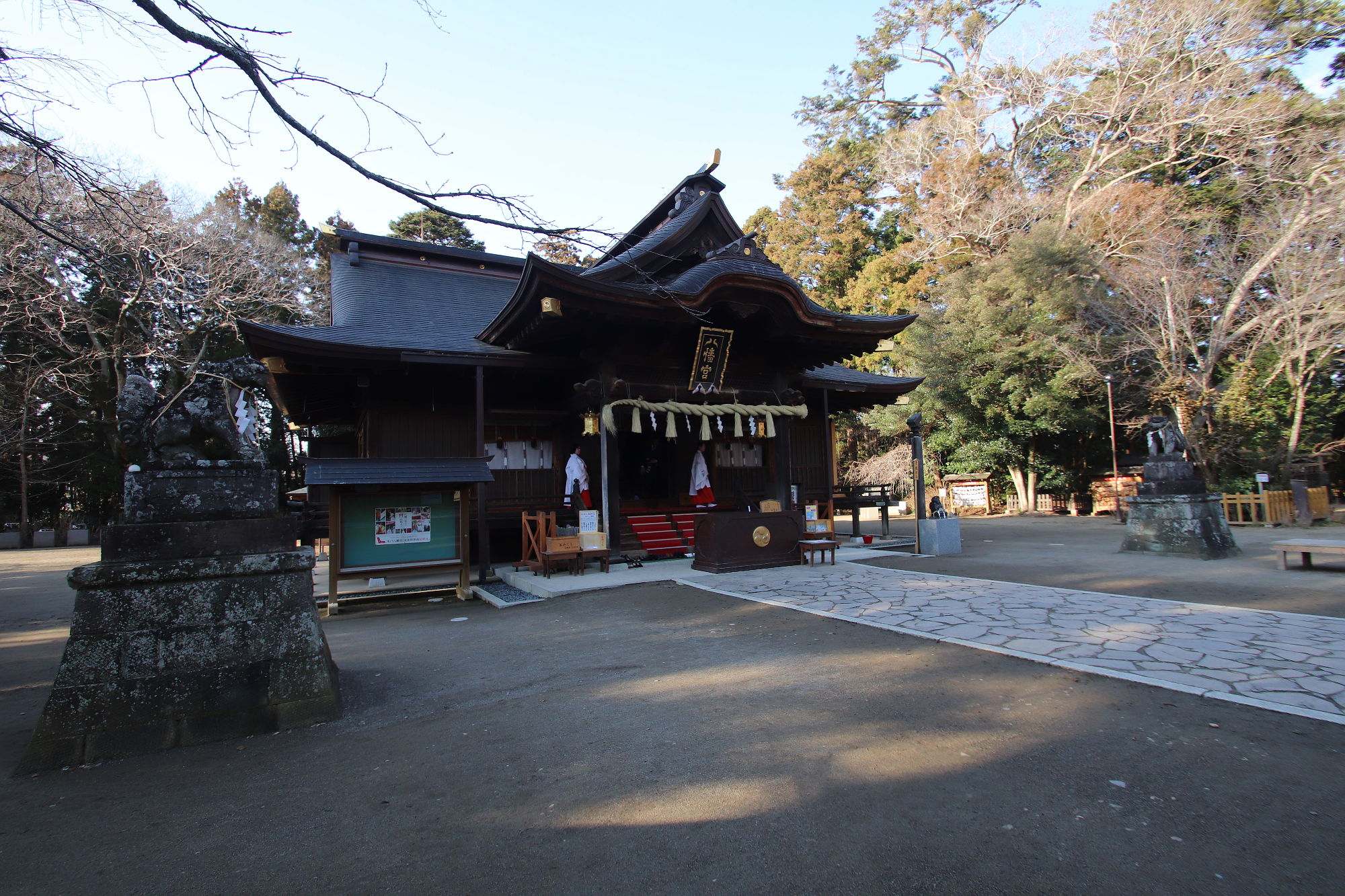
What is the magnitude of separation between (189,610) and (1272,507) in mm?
21491

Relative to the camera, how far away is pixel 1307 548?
7840 millimetres

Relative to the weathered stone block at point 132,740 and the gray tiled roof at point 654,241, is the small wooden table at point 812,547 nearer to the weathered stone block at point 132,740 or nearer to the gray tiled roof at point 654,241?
the gray tiled roof at point 654,241

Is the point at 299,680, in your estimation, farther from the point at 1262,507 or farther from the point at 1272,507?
the point at 1262,507

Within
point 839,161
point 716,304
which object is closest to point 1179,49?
point 839,161

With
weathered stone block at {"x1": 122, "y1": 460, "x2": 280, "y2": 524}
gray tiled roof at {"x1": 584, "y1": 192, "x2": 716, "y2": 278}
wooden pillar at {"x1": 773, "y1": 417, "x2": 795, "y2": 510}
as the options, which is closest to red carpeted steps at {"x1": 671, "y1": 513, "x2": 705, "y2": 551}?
wooden pillar at {"x1": 773, "y1": 417, "x2": 795, "y2": 510}

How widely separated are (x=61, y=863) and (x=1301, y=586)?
34.8 feet

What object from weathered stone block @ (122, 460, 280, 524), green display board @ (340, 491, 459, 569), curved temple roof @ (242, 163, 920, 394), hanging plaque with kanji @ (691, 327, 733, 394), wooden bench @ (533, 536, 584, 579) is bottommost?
wooden bench @ (533, 536, 584, 579)

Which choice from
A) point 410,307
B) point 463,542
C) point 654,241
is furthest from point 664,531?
point 410,307

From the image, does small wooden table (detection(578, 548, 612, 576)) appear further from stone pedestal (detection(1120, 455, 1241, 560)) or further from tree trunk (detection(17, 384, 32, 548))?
tree trunk (detection(17, 384, 32, 548))

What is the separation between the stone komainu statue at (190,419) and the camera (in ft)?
12.5

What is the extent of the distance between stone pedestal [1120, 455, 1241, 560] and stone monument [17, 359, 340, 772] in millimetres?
11611

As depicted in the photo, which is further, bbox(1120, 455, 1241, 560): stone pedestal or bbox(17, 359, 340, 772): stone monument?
bbox(1120, 455, 1241, 560): stone pedestal

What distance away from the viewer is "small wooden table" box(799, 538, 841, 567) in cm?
973

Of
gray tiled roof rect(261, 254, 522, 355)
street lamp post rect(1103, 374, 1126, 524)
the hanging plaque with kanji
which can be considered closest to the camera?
gray tiled roof rect(261, 254, 522, 355)
